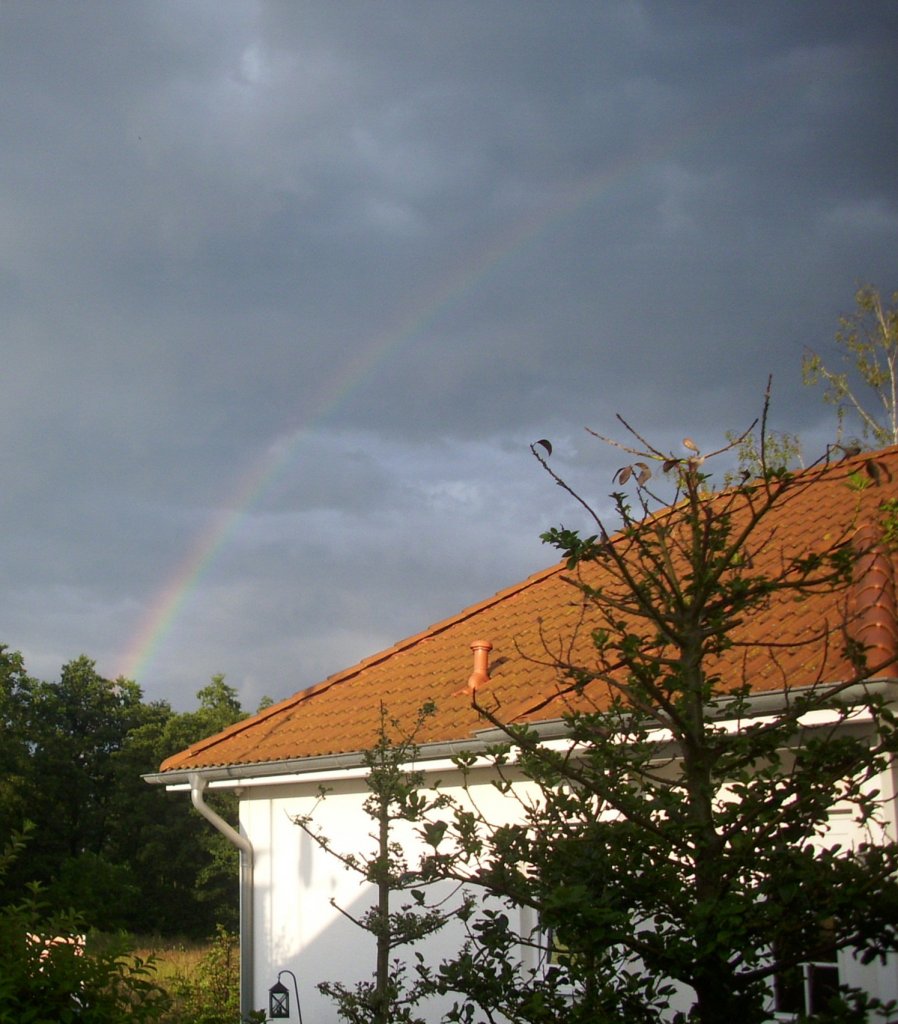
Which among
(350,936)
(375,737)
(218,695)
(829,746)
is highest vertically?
(218,695)

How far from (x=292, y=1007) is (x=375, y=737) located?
249 centimetres

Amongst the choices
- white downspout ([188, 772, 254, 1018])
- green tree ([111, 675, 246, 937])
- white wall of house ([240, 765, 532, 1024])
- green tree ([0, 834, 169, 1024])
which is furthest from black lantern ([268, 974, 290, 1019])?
green tree ([111, 675, 246, 937])

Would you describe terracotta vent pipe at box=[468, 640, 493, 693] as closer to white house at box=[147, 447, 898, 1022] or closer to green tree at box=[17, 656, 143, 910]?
white house at box=[147, 447, 898, 1022]

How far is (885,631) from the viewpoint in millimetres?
6266

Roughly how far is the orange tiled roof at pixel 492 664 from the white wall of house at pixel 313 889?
42 cm

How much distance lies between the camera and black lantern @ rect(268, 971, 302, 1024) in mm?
8680

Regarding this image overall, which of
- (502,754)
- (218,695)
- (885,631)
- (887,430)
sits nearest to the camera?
(502,754)

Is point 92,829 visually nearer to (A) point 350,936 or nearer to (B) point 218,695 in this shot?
(B) point 218,695

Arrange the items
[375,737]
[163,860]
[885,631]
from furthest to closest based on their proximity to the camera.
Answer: [163,860]
[375,737]
[885,631]

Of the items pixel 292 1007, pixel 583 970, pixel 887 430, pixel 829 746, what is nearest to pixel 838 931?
pixel 829 746

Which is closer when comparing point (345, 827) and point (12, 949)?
point (12, 949)

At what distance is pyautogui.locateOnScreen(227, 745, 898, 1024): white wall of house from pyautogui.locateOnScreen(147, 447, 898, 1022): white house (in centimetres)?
1

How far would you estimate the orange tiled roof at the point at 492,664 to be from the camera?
25.0 ft

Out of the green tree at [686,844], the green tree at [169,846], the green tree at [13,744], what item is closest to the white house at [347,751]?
the green tree at [686,844]
